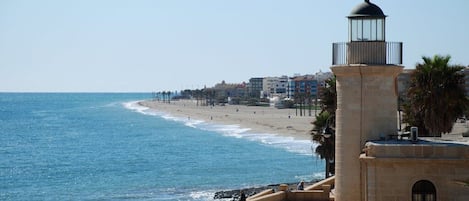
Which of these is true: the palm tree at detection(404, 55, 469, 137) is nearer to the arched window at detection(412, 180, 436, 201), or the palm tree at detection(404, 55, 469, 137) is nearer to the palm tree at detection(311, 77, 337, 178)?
the palm tree at detection(311, 77, 337, 178)

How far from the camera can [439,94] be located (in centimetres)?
2380

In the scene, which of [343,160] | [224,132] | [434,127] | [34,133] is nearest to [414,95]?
[434,127]

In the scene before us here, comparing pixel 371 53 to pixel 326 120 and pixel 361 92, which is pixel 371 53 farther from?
pixel 326 120

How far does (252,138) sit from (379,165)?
71.8 meters

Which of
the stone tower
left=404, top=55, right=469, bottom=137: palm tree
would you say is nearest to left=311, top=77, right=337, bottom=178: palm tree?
left=404, top=55, right=469, bottom=137: palm tree

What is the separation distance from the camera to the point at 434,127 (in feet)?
77.9

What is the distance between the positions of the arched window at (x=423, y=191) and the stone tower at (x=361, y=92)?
1402mm

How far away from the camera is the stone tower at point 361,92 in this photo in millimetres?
14695

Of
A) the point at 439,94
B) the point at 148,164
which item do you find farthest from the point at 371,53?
the point at 148,164

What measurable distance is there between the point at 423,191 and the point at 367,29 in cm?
354

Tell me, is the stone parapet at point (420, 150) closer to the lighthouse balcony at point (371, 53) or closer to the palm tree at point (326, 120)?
the lighthouse balcony at point (371, 53)

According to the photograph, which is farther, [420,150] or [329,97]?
[329,97]

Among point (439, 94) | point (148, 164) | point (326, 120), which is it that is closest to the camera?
point (439, 94)

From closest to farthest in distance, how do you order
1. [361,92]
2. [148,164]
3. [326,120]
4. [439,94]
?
[361,92]
[439,94]
[326,120]
[148,164]
